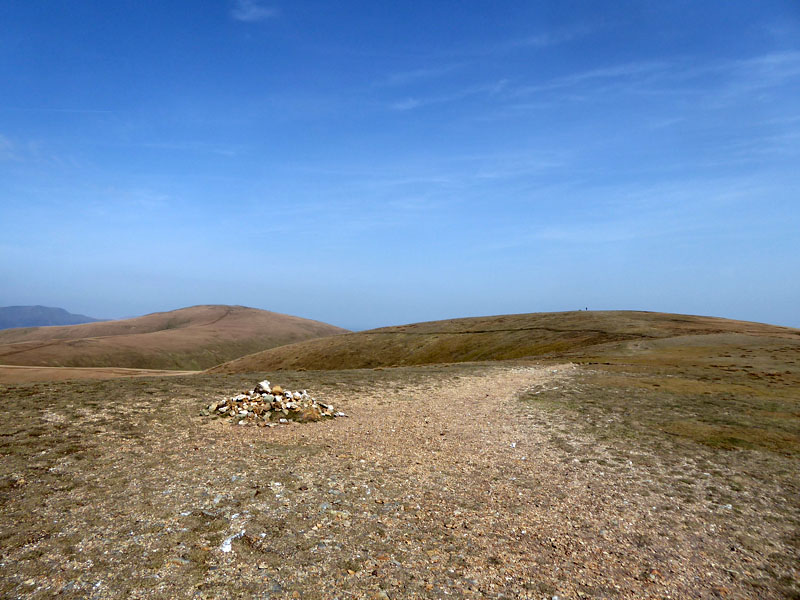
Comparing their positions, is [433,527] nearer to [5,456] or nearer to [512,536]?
[512,536]

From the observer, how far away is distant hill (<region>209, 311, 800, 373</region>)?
5969cm

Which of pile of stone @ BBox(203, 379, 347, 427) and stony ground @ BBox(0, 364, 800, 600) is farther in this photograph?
pile of stone @ BBox(203, 379, 347, 427)

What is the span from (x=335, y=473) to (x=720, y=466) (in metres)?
12.6

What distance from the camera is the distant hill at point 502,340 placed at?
59688mm

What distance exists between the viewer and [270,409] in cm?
1888

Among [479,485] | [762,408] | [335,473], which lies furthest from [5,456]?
[762,408]

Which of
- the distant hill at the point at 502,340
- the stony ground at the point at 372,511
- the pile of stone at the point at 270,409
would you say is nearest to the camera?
the stony ground at the point at 372,511

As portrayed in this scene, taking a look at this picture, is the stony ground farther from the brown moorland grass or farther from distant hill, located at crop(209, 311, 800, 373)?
distant hill, located at crop(209, 311, 800, 373)

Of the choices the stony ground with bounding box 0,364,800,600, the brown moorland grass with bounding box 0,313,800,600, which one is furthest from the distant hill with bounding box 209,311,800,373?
the stony ground with bounding box 0,364,800,600

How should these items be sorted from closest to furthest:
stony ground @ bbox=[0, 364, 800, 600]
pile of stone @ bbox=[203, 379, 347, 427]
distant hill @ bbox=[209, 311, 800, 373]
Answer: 1. stony ground @ bbox=[0, 364, 800, 600]
2. pile of stone @ bbox=[203, 379, 347, 427]
3. distant hill @ bbox=[209, 311, 800, 373]

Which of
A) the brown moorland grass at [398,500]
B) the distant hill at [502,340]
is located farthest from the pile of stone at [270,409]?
the distant hill at [502,340]

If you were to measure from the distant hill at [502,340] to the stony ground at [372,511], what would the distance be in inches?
1495

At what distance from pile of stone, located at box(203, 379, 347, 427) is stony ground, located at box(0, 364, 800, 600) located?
2.70ft

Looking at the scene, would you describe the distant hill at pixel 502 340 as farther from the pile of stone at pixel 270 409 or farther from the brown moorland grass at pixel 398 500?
the pile of stone at pixel 270 409
